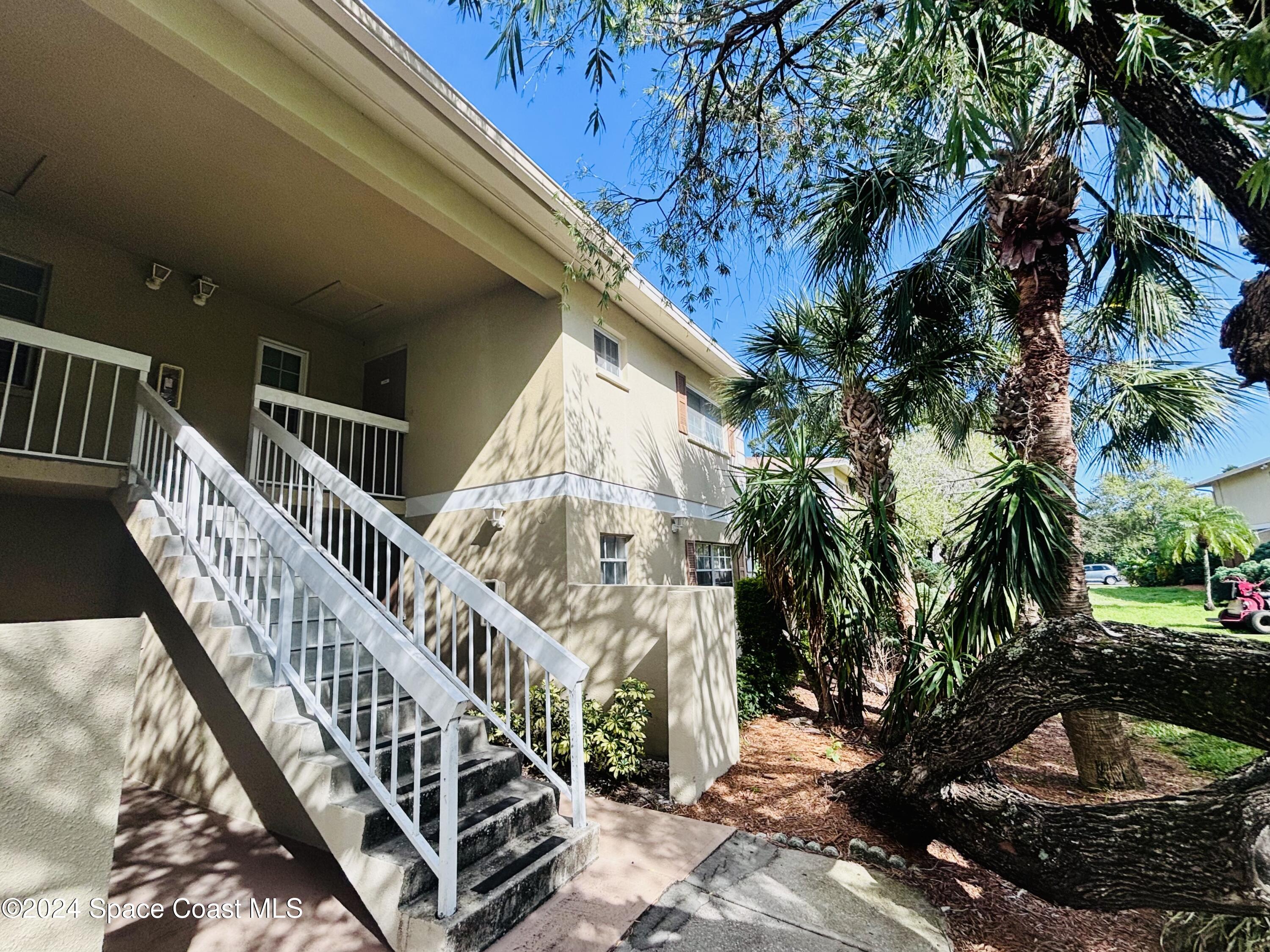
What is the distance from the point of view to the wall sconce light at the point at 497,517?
6.73 meters

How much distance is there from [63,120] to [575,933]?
6.99 metres

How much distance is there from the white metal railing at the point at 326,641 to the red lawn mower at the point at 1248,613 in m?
18.2

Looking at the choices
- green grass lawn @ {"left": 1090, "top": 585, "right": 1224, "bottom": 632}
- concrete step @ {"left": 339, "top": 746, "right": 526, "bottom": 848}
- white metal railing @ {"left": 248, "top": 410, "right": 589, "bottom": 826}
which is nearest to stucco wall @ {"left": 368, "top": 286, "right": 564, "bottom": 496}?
white metal railing @ {"left": 248, "top": 410, "right": 589, "bottom": 826}

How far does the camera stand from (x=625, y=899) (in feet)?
11.0

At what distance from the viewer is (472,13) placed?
3.70 metres

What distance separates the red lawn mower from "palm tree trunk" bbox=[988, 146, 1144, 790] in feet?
40.2

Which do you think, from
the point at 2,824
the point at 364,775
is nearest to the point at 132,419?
the point at 364,775

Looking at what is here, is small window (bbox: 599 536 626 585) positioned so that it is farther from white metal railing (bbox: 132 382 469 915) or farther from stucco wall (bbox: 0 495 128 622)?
stucco wall (bbox: 0 495 128 622)

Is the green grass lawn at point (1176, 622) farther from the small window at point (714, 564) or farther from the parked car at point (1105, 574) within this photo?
the small window at point (714, 564)

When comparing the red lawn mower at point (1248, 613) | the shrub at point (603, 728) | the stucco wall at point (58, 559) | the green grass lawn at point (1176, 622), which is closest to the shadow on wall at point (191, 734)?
the stucco wall at point (58, 559)

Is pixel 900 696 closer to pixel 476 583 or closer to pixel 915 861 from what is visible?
pixel 915 861

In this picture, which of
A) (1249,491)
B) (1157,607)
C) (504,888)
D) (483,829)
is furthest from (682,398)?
(1249,491)

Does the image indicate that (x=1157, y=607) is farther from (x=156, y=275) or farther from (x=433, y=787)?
(x=156, y=275)

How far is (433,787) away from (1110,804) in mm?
3962
